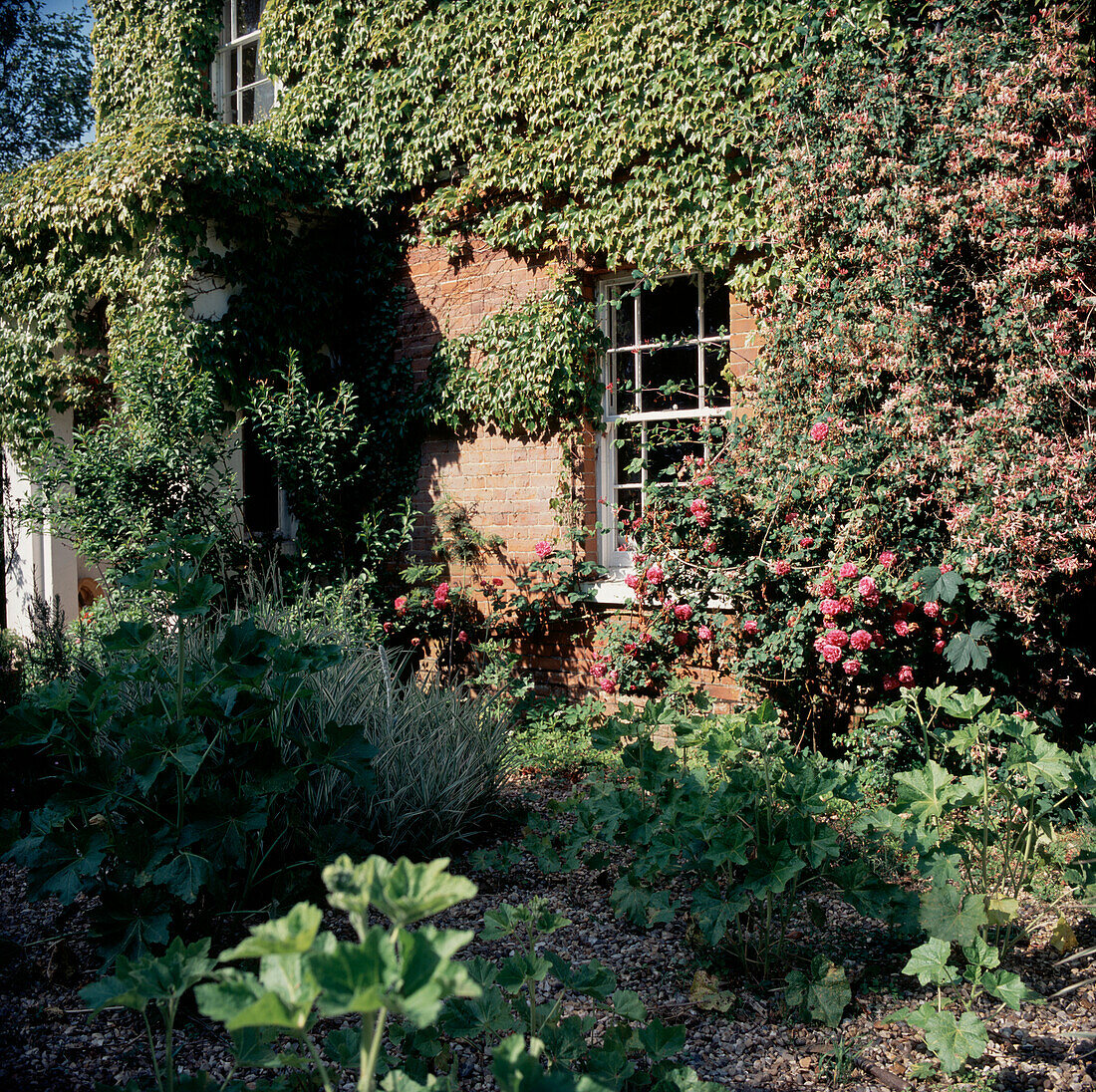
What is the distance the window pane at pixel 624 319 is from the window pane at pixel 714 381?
24.1 inches

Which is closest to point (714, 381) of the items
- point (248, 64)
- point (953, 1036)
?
point (953, 1036)

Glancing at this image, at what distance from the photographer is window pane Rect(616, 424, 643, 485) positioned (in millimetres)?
6125

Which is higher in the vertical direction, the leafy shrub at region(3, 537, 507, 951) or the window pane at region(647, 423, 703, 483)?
the window pane at region(647, 423, 703, 483)

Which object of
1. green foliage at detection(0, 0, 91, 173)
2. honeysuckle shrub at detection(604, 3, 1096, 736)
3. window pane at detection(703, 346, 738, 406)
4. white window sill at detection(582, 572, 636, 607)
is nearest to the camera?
honeysuckle shrub at detection(604, 3, 1096, 736)

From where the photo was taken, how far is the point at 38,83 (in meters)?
16.4

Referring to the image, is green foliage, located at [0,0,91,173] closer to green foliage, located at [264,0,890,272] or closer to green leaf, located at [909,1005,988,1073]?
green foliage, located at [264,0,890,272]

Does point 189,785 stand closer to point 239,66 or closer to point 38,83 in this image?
point 239,66

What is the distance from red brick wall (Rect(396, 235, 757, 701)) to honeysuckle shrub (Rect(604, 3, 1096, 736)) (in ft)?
3.75

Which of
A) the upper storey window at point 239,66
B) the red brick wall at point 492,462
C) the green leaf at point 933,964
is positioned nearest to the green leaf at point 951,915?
the green leaf at point 933,964

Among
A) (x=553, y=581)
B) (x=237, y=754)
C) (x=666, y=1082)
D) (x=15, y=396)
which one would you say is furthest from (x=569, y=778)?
(x=15, y=396)

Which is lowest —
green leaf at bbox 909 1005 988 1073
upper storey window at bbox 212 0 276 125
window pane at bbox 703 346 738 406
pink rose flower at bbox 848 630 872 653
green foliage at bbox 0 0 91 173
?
green leaf at bbox 909 1005 988 1073

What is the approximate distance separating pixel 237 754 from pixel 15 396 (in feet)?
21.1

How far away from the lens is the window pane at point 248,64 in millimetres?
8484

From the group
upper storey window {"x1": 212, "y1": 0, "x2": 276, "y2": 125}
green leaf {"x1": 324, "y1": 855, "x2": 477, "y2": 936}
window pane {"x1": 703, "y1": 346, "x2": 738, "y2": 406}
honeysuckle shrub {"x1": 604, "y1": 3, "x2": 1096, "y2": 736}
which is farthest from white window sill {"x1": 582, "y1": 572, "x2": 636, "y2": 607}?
upper storey window {"x1": 212, "y1": 0, "x2": 276, "y2": 125}
